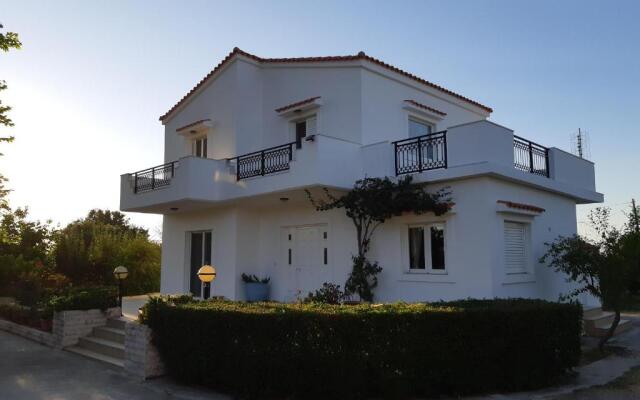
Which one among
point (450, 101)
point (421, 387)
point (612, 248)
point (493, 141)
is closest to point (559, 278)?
point (612, 248)

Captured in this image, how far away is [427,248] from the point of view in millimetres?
11859

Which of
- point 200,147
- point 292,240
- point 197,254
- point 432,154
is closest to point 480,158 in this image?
point 432,154

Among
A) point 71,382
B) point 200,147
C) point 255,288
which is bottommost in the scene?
point 71,382

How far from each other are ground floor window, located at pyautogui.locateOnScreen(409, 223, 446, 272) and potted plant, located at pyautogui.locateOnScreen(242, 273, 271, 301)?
4.84m

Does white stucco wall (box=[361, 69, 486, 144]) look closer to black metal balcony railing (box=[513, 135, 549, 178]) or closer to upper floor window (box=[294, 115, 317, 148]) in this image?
upper floor window (box=[294, 115, 317, 148])

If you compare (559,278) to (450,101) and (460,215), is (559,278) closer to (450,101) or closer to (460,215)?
(460,215)

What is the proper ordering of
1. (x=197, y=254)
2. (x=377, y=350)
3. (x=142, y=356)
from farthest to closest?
1. (x=197, y=254)
2. (x=142, y=356)
3. (x=377, y=350)

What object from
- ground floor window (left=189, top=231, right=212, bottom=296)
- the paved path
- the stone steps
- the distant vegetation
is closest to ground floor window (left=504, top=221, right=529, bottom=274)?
the paved path

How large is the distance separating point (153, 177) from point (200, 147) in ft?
7.04

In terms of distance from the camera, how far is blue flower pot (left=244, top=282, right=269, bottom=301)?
1465 centimetres

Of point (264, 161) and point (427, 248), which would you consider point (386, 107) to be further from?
point (427, 248)

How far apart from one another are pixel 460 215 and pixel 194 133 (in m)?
10.3

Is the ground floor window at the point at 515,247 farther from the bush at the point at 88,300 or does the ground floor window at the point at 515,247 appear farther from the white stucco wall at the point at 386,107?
the bush at the point at 88,300

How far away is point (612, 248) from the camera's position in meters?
9.68
